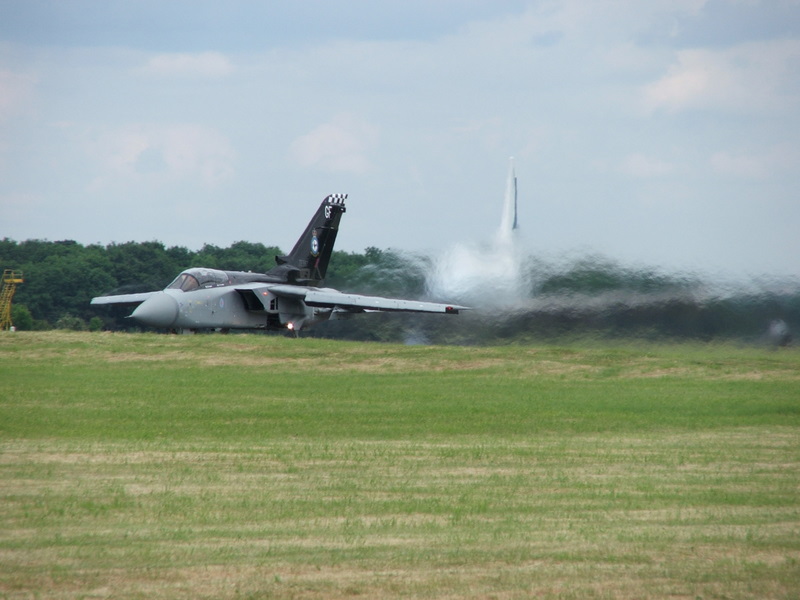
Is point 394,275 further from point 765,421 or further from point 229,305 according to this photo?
point 765,421

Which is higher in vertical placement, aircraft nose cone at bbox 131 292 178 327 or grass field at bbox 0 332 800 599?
aircraft nose cone at bbox 131 292 178 327

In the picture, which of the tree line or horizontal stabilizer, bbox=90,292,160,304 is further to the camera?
horizontal stabilizer, bbox=90,292,160,304

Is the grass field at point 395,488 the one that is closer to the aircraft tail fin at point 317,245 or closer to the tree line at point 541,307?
the tree line at point 541,307

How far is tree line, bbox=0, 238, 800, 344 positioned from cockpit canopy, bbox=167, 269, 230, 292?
5307 mm

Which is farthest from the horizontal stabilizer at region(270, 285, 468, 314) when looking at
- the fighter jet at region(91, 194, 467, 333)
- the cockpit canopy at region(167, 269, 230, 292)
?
the cockpit canopy at region(167, 269, 230, 292)

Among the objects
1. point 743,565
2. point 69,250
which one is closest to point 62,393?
point 743,565

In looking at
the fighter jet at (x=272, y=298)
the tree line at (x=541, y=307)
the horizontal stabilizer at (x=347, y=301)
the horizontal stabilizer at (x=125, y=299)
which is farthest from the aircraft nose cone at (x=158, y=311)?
the tree line at (x=541, y=307)

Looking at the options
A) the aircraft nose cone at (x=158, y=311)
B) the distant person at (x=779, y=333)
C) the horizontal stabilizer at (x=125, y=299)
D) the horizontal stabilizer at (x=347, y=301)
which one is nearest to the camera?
the distant person at (x=779, y=333)

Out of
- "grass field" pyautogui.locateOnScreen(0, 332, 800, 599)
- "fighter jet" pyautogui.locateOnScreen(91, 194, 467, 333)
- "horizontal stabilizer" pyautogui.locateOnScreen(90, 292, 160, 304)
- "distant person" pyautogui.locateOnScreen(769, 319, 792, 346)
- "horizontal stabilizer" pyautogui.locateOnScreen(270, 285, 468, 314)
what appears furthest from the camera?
"horizontal stabilizer" pyautogui.locateOnScreen(90, 292, 160, 304)

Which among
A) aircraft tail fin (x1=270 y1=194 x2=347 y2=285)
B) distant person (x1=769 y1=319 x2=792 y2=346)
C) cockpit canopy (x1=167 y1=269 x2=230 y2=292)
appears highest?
aircraft tail fin (x1=270 y1=194 x2=347 y2=285)

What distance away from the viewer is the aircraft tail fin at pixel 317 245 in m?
43.4

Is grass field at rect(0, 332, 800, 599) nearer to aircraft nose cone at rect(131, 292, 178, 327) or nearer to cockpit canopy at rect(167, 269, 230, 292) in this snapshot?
aircraft nose cone at rect(131, 292, 178, 327)

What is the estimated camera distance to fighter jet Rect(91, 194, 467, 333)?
3541 centimetres

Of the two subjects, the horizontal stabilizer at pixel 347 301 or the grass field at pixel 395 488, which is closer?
the grass field at pixel 395 488
